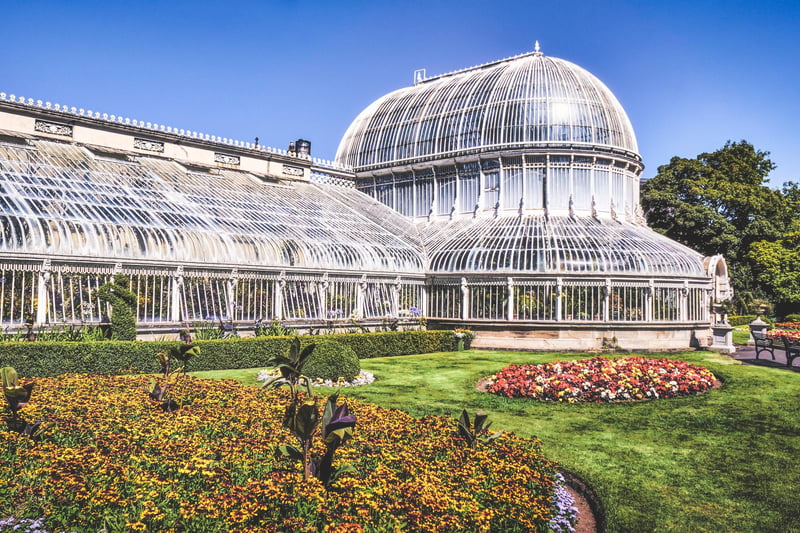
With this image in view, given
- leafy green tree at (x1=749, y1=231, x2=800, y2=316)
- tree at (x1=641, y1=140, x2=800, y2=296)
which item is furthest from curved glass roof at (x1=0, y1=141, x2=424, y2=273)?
leafy green tree at (x1=749, y1=231, x2=800, y2=316)

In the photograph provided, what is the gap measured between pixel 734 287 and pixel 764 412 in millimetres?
44620

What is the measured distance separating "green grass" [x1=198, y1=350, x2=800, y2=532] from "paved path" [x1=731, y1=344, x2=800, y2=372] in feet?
8.33

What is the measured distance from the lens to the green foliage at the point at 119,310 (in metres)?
18.1

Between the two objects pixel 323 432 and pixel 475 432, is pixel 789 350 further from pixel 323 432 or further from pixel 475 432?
pixel 323 432

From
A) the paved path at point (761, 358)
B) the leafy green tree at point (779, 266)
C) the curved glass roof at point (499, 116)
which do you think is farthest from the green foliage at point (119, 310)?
the leafy green tree at point (779, 266)

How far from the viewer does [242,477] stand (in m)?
8.12

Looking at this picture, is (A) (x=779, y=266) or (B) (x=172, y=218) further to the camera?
(A) (x=779, y=266)

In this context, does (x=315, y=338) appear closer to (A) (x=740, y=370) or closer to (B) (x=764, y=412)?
(B) (x=764, y=412)

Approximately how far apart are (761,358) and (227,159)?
27102mm

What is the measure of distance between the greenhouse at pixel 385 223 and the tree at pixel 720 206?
9080 mm

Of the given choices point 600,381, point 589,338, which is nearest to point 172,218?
point 600,381

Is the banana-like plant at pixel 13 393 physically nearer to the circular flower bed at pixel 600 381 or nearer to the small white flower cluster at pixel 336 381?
the small white flower cluster at pixel 336 381

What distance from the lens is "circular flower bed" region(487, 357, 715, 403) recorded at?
16672mm

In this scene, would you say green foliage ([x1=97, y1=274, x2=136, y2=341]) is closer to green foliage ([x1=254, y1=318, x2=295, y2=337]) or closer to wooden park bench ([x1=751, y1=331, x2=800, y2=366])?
green foliage ([x1=254, y1=318, x2=295, y2=337])
